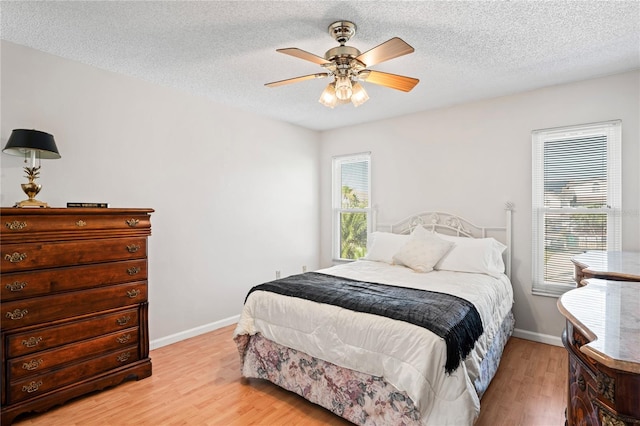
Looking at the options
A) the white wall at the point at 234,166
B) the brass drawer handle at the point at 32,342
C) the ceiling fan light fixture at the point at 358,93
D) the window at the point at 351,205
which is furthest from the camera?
the window at the point at 351,205

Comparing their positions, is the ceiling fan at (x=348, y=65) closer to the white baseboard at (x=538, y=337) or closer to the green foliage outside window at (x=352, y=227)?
the green foliage outside window at (x=352, y=227)

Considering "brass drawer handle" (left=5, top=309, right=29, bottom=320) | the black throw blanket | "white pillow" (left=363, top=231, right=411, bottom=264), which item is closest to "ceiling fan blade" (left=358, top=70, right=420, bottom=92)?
the black throw blanket

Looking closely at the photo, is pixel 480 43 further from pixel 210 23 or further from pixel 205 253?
pixel 205 253

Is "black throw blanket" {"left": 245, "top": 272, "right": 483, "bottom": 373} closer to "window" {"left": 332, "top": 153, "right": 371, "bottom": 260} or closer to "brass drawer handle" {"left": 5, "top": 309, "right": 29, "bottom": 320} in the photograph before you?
"brass drawer handle" {"left": 5, "top": 309, "right": 29, "bottom": 320}

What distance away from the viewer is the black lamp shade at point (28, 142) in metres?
2.25

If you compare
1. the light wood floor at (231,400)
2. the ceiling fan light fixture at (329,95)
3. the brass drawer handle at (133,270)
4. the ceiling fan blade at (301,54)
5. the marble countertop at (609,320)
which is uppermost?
the ceiling fan blade at (301,54)

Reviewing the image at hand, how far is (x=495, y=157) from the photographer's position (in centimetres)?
371

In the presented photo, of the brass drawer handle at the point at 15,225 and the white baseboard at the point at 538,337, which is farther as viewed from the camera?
the white baseboard at the point at 538,337

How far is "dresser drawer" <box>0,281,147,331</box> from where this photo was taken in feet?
6.93

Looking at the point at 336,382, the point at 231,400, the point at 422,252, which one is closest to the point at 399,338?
the point at 336,382

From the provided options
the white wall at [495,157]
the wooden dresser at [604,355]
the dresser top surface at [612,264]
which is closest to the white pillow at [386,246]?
the white wall at [495,157]

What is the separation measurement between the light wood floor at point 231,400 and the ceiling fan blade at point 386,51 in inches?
93.3

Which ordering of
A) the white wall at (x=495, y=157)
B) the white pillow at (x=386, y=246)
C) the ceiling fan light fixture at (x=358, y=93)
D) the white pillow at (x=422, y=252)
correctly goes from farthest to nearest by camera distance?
the white pillow at (x=386, y=246) < the white pillow at (x=422, y=252) < the white wall at (x=495, y=157) < the ceiling fan light fixture at (x=358, y=93)

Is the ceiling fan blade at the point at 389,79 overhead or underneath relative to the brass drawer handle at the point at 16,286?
overhead
